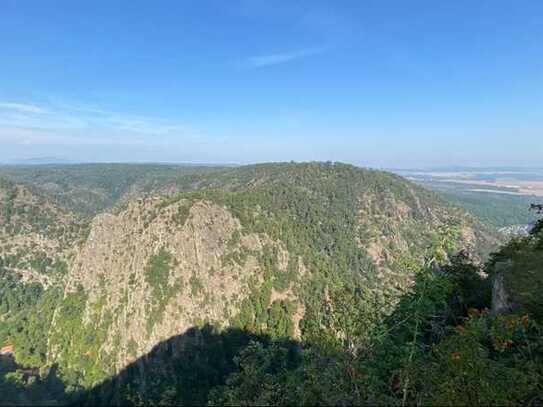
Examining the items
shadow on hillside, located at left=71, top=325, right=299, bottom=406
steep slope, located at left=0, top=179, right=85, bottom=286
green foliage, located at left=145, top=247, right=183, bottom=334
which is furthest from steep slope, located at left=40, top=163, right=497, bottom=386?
steep slope, located at left=0, top=179, right=85, bottom=286

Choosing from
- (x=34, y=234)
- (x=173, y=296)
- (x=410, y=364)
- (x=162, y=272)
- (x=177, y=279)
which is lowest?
(x=173, y=296)

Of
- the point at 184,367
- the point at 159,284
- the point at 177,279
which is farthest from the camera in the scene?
the point at 177,279

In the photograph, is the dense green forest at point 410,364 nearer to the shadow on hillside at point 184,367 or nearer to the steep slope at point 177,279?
the shadow on hillside at point 184,367

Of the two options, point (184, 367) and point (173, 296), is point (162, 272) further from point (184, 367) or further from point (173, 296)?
point (184, 367)

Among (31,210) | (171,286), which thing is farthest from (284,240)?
(31,210)

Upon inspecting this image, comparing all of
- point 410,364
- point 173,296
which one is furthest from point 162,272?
point 410,364

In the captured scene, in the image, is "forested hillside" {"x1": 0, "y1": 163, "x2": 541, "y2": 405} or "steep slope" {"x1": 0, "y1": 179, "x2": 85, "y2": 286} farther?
"steep slope" {"x1": 0, "y1": 179, "x2": 85, "y2": 286}

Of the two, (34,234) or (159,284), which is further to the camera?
(34,234)

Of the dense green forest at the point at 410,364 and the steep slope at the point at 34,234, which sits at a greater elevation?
the dense green forest at the point at 410,364

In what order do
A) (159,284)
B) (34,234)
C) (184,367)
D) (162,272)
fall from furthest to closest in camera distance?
1. (34,234)
2. (162,272)
3. (159,284)
4. (184,367)

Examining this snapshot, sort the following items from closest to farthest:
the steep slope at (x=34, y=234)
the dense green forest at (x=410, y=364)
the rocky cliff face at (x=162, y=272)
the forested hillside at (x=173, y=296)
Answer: the dense green forest at (x=410, y=364) < the forested hillside at (x=173, y=296) < the rocky cliff face at (x=162, y=272) < the steep slope at (x=34, y=234)

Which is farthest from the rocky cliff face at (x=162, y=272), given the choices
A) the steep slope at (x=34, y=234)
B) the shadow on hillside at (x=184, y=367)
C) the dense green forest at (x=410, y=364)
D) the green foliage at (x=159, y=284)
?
the dense green forest at (x=410, y=364)

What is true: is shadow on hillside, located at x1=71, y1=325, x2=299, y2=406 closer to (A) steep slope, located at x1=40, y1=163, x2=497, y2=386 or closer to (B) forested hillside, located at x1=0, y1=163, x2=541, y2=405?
(B) forested hillside, located at x1=0, y1=163, x2=541, y2=405
